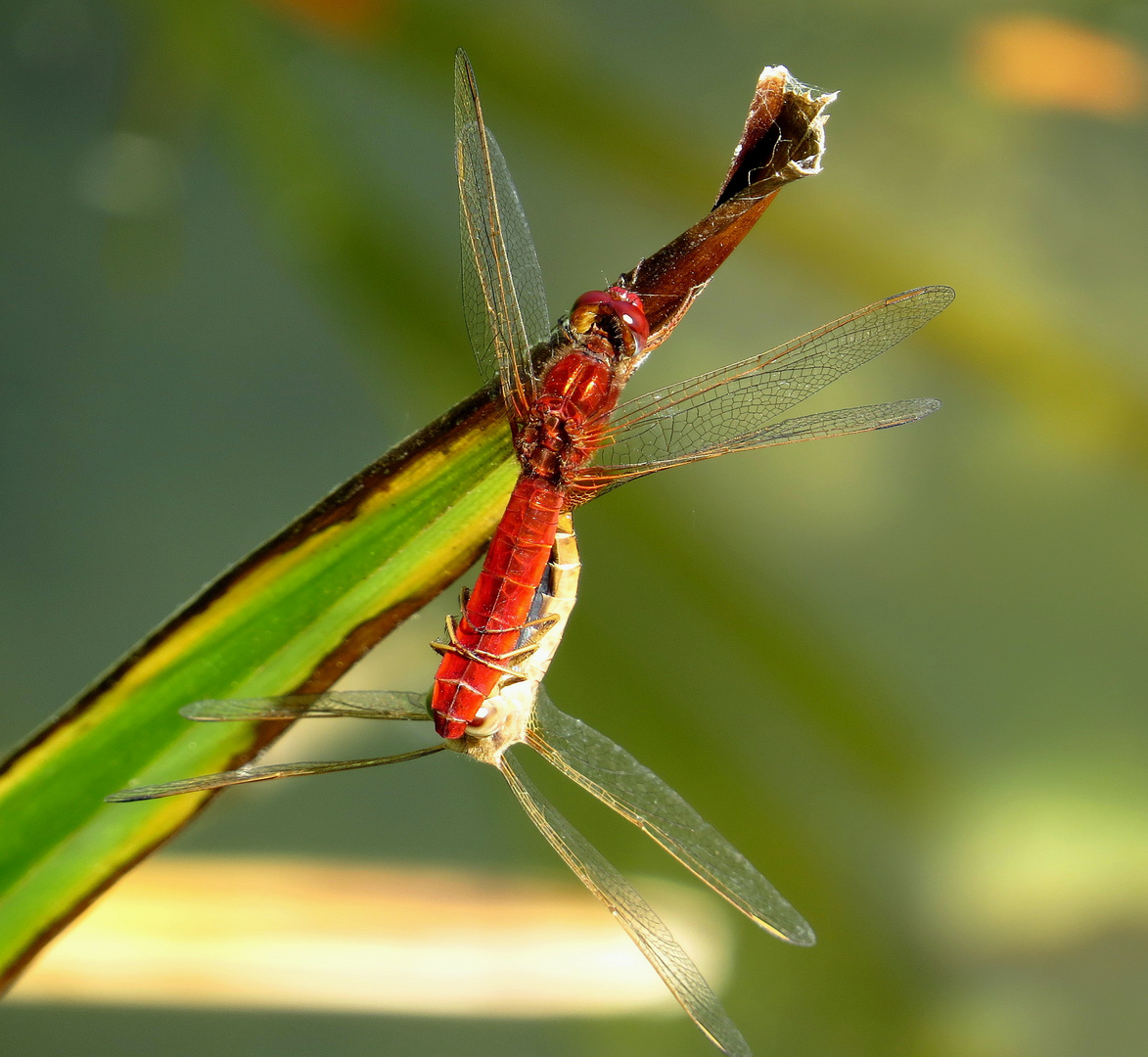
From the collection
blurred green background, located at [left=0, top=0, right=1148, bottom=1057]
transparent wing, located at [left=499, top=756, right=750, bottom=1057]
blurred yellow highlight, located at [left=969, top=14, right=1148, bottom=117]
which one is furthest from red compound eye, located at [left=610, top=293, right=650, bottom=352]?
blurred yellow highlight, located at [left=969, top=14, right=1148, bottom=117]

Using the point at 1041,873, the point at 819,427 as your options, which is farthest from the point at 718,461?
the point at 1041,873

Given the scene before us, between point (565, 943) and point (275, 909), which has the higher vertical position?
point (565, 943)

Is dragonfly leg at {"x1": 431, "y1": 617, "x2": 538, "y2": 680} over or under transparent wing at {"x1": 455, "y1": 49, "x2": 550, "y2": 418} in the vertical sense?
under

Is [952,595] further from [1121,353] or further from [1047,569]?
[1121,353]

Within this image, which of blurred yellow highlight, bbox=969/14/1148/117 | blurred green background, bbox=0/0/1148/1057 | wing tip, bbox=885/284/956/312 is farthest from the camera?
blurred yellow highlight, bbox=969/14/1148/117

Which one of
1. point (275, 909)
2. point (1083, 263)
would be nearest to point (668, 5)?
point (1083, 263)

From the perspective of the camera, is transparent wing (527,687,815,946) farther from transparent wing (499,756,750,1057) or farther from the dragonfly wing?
the dragonfly wing

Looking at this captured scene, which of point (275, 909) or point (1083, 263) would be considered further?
point (1083, 263)

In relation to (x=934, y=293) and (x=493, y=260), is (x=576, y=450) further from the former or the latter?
(x=934, y=293)
